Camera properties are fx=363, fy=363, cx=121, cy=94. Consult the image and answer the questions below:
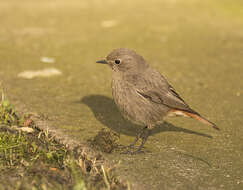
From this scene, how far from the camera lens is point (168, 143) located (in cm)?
417

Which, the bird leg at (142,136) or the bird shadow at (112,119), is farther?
the bird shadow at (112,119)

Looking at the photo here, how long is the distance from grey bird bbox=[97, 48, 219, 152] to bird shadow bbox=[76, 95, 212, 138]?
0.21 meters

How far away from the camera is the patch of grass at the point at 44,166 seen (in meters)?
3.13

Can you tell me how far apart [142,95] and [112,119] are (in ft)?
2.36

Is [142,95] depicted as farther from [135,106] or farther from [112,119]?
[112,119]

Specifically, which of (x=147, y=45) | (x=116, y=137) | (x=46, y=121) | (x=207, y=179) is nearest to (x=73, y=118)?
(x=46, y=121)

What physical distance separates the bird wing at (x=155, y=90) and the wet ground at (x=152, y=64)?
1.30 feet

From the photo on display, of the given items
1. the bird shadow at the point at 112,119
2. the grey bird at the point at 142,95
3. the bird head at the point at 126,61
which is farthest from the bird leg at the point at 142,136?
the bird head at the point at 126,61

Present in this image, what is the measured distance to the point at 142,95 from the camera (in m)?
4.20

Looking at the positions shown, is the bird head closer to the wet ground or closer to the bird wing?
the bird wing

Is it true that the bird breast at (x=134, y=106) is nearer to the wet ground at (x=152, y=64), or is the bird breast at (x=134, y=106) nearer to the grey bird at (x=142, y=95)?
the grey bird at (x=142, y=95)

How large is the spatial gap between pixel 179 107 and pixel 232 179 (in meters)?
1.11

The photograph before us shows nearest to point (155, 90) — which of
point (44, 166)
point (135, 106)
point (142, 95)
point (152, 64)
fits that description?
point (142, 95)

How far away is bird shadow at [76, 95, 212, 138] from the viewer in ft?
14.8
